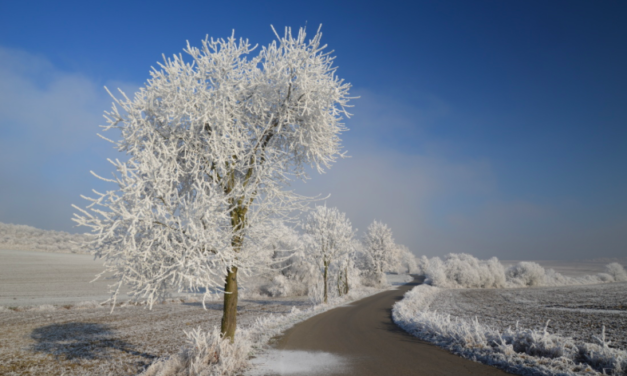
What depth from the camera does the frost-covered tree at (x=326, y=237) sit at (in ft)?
82.6

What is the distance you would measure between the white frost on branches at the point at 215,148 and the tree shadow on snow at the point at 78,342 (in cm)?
575

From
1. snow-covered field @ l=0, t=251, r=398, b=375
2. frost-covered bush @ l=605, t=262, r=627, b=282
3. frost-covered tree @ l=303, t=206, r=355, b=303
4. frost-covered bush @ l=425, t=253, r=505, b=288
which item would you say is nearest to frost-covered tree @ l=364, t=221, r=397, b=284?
frost-covered bush @ l=425, t=253, r=505, b=288

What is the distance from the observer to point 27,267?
147 feet

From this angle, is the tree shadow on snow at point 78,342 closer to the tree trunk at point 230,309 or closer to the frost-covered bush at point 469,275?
the tree trunk at point 230,309

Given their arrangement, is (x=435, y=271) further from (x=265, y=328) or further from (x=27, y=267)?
(x=27, y=267)

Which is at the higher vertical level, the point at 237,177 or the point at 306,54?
the point at 306,54

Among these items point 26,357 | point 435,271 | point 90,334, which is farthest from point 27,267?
point 435,271

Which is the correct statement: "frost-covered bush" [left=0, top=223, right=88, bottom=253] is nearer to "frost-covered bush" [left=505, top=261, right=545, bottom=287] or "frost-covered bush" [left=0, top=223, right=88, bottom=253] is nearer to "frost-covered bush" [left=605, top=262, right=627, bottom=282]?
"frost-covered bush" [left=505, top=261, right=545, bottom=287]

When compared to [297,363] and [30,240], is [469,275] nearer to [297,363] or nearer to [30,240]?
[297,363]

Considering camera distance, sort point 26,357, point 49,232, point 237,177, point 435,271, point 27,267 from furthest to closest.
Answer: point 49,232
point 435,271
point 27,267
point 26,357
point 237,177

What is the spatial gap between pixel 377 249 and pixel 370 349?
45.7 metres

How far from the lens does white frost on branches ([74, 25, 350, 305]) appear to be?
5465 mm

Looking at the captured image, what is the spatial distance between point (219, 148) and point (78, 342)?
11768mm

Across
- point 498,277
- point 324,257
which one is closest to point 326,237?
point 324,257
